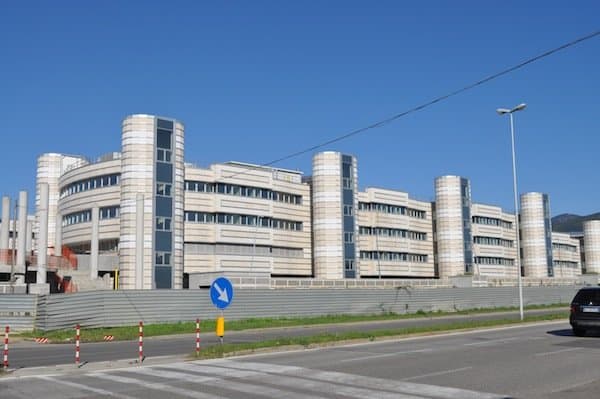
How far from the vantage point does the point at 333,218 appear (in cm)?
6919

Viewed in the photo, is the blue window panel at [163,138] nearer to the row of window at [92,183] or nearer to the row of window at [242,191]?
the row of window at [92,183]

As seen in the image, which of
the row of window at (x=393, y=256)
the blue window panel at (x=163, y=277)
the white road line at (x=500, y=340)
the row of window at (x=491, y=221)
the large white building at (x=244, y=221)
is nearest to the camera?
the white road line at (x=500, y=340)

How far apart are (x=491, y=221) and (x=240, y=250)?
1834 inches

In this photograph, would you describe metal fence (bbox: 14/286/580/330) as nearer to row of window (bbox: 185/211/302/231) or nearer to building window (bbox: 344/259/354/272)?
building window (bbox: 344/259/354/272)

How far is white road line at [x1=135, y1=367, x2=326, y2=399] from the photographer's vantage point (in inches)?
A: 429

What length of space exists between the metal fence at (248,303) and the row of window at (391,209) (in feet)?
77.4

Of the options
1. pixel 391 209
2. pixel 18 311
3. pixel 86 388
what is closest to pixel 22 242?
pixel 18 311

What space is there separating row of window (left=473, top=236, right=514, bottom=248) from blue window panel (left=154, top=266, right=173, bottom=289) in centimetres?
5334

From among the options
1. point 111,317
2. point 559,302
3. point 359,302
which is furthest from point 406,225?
point 111,317

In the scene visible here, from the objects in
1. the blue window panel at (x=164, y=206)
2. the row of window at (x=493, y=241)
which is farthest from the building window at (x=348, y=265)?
the row of window at (x=493, y=241)

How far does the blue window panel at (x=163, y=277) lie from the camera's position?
50625 millimetres

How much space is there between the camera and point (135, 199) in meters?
50.7

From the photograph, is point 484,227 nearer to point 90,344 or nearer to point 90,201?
point 90,201

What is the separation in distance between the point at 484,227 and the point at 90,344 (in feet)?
250
